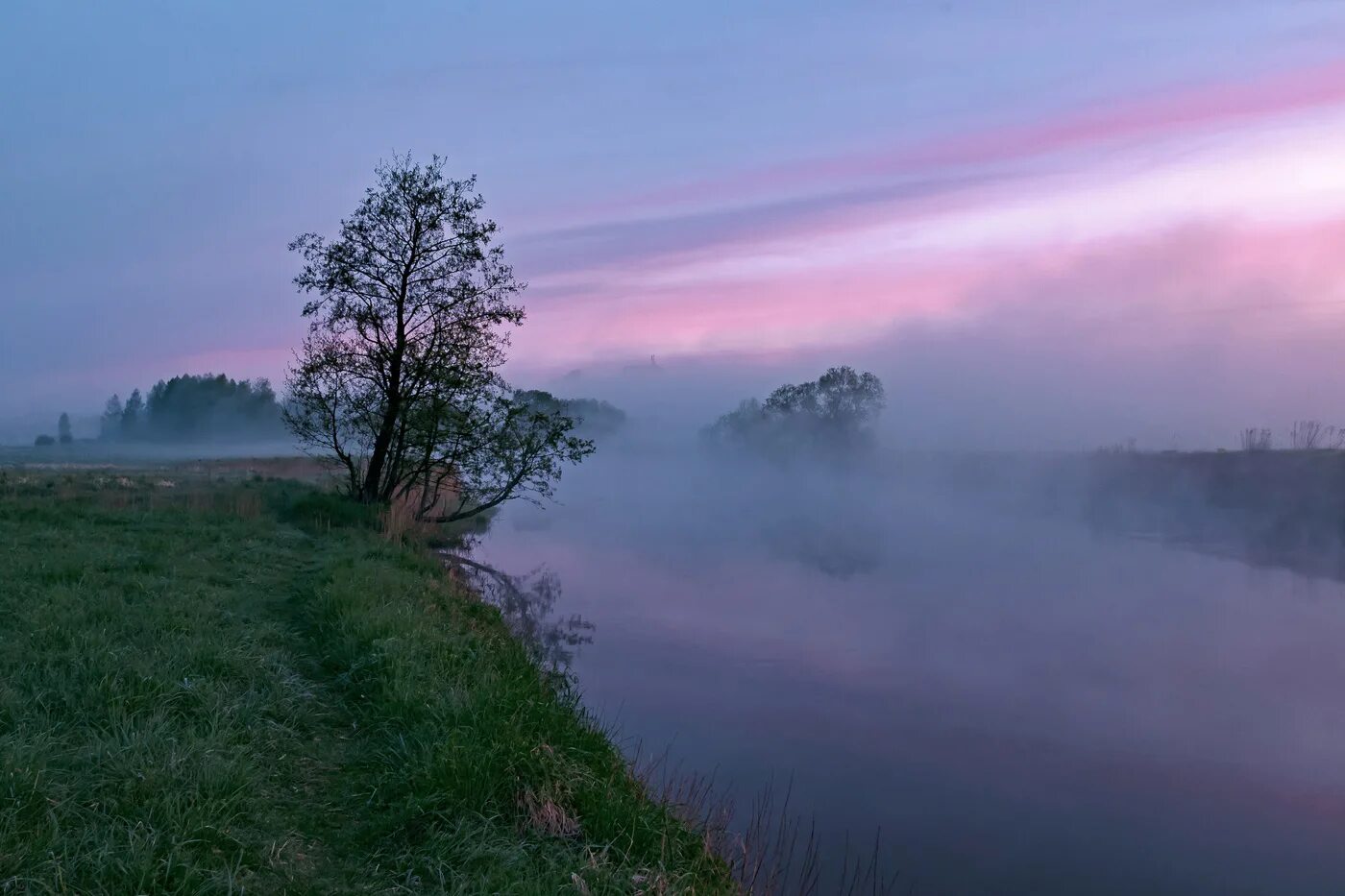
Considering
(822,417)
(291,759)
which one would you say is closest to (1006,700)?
(291,759)

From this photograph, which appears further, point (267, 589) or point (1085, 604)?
point (1085, 604)

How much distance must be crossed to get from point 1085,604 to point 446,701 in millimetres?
14666

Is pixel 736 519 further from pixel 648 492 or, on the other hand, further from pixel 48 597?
pixel 48 597

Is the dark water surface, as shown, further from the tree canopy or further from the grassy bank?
the tree canopy

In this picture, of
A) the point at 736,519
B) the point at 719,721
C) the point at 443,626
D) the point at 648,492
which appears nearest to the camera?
the point at 443,626

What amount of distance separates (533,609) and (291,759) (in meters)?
10.4

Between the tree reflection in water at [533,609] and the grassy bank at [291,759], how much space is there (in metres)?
Answer: 3.26

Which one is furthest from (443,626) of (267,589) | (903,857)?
(903,857)

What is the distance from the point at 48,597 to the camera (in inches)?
316

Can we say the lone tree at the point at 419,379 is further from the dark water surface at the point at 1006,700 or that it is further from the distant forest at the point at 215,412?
the distant forest at the point at 215,412

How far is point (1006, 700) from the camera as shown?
36.9 ft

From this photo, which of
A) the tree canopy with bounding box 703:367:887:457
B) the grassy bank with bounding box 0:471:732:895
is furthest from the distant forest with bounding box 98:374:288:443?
the grassy bank with bounding box 0:471:732:895

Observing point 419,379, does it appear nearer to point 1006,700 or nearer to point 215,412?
point 1006,700

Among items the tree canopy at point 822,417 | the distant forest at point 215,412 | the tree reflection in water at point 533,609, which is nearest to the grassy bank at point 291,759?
the tree reflection in water at point 533,609
